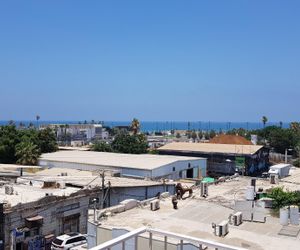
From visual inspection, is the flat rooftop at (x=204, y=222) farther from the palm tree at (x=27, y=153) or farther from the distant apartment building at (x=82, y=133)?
the distant apartment building at (x=82, y=133)

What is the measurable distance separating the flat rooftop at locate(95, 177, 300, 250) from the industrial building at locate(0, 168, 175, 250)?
3.21 meters

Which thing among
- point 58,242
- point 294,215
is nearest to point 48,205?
point 58,242

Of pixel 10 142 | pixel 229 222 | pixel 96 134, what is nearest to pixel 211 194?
pixel 229 222

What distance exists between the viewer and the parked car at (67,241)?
23516mm

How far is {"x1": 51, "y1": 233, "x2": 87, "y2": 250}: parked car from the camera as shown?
2352 centimetres

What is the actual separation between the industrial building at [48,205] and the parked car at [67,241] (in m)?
0.61

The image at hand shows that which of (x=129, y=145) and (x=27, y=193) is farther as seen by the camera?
(x=129, y=145)

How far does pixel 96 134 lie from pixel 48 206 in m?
133

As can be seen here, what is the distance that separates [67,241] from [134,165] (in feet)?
70.2

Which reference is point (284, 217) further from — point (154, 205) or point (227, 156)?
point (227, 156)

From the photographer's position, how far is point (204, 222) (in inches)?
748

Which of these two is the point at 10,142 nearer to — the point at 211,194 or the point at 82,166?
the point at 82,166

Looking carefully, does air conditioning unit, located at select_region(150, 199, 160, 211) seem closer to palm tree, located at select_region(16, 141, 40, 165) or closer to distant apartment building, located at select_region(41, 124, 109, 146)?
palm tree, located at select_region(16, 141, 40, 165)

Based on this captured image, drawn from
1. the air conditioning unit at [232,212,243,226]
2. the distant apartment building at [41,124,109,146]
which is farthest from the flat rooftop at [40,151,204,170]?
the distant apartment building at [41,124,109,146]
